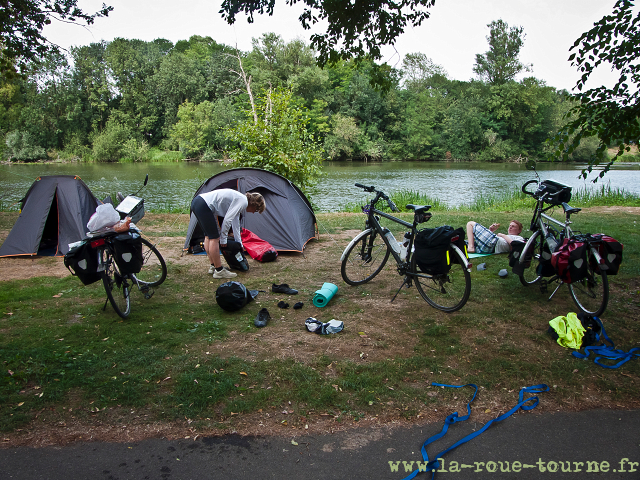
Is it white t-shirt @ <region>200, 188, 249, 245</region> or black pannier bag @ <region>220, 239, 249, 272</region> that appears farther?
black pannier bag @ <region>220, 239, 249, 272</region>

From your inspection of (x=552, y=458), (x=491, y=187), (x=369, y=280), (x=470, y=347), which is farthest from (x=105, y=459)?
(x=491, y=187)

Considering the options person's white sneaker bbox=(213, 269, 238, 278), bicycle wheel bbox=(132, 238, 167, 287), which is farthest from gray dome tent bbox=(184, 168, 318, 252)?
person's white sneaker bbox=(213, 269, 238, 278)

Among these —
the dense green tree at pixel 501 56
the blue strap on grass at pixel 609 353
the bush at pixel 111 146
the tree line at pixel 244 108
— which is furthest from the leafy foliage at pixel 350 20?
the dense green tree at pixel 501 56

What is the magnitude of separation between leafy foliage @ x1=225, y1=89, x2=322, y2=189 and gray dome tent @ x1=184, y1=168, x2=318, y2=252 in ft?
9.11

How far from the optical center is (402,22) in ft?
24.1

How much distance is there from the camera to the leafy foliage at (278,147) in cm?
1073

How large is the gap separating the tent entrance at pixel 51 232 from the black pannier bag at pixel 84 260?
425 centimetres

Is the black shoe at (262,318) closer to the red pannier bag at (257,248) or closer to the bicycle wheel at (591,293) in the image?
the red pannier bag at (257,248)

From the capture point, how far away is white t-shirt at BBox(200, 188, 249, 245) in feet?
19.3

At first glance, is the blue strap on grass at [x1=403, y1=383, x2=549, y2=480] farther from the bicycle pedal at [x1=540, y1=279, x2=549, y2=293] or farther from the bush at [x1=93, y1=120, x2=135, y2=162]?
the bush at [x1=93, y1=120, x2=135, y2=162]

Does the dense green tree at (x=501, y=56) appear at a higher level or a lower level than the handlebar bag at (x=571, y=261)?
higher

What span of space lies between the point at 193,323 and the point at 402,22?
6.11 m

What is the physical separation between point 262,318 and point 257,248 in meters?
2.75

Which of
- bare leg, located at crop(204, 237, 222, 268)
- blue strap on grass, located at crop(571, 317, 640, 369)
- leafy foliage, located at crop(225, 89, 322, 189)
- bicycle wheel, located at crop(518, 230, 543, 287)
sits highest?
leafy foliage, located at crop(225, 89, 322, 189)
